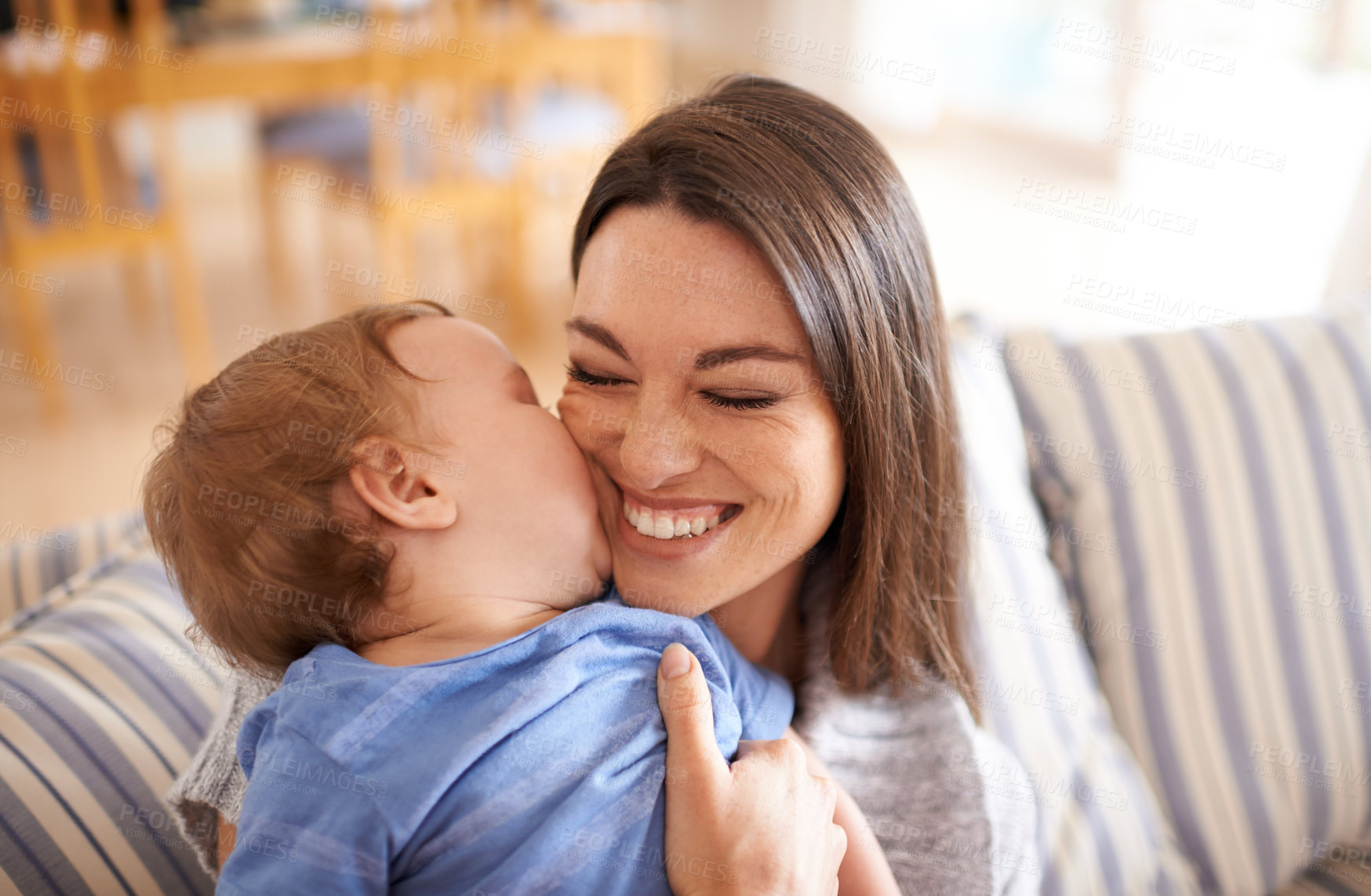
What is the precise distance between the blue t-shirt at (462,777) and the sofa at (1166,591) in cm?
42

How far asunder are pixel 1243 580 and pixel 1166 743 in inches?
10.1

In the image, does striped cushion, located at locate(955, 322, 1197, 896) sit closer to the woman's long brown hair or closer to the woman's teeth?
the woman's long brown hair

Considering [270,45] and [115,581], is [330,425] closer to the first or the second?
→ [115,581]

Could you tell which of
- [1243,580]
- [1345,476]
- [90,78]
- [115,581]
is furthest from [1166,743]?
[90,78]

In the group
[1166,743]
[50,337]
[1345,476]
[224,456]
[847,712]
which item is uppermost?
[224,456]

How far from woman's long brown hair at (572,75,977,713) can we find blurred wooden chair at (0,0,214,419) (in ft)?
8.64

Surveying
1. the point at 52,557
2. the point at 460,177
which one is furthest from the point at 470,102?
the point at 52,557

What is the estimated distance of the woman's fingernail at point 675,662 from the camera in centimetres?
93

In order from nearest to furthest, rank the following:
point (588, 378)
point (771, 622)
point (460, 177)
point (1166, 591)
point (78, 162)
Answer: point (588, 378)
point (771, 622)
point (1166, 591)
point (78, 162)
point (460, 177)

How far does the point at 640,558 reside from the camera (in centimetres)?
104

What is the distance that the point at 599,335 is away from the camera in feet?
3.29

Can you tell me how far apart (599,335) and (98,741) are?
2.24 feet

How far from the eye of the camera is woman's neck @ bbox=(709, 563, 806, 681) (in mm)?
1217

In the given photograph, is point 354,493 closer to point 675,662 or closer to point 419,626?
point 419,626
